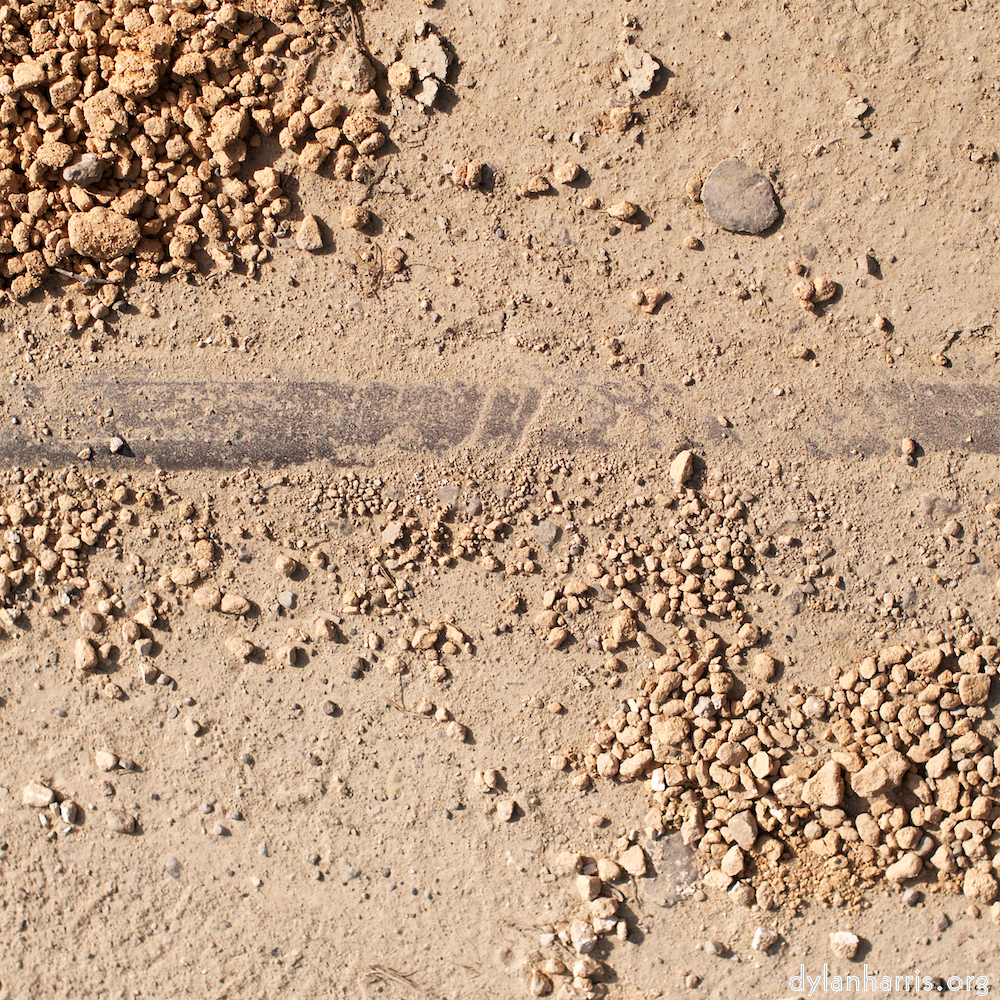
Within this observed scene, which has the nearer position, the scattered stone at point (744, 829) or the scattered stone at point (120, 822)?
the scattered stone at point (744, 829)

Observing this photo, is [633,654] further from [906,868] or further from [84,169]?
[84,169]

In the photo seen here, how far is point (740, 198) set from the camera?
313cm

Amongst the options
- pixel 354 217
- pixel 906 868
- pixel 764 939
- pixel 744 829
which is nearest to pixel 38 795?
pixel 354 217

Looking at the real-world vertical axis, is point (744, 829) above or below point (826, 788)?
below

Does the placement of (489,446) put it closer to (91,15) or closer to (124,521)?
(124,521)

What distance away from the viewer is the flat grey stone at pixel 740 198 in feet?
10.3

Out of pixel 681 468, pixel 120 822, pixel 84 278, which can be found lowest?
pixel 120 822

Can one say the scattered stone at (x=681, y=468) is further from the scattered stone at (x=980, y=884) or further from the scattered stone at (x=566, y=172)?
the scattered stone at (x=980, y=884)

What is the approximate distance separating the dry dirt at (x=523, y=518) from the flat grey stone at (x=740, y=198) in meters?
0.06

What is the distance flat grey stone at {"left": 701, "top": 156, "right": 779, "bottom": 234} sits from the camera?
10.3 ft

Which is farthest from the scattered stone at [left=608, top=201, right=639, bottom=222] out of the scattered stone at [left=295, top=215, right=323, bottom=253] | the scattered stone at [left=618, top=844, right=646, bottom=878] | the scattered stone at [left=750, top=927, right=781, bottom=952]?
the scattered stone at [left=750, top=927, right=781, bottom=952]

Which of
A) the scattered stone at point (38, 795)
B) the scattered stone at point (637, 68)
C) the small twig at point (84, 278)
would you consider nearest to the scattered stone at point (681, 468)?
the scattered stone at point (637, 68)

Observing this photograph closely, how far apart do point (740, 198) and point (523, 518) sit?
60.8 inches

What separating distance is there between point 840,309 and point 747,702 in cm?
163
